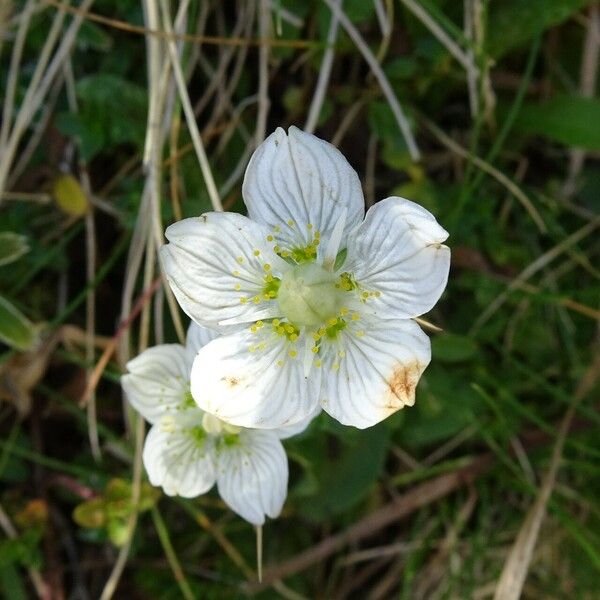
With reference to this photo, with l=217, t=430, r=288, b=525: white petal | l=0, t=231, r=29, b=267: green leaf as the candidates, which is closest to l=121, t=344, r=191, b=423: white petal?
l=217, t=430, r=288, b=525: white petal

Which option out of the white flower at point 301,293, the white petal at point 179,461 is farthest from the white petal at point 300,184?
the white petal at point 179,461

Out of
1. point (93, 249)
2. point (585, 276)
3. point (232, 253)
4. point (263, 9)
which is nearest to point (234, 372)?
point (232, 253)

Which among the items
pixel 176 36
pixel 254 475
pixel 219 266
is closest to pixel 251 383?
pixel 219 266

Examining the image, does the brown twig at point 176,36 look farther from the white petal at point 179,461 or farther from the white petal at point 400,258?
the white petal at point 179,461

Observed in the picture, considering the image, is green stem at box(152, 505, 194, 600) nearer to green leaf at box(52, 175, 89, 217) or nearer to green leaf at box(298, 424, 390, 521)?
green leaf at box(298, 424, 390, 521)

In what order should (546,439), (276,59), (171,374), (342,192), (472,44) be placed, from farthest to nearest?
(546,439), (276,59), (472,44), (171,374), (342,192)

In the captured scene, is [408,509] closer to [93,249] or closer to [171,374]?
[171,374]

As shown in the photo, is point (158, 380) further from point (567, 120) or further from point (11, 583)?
point (567, 120)
